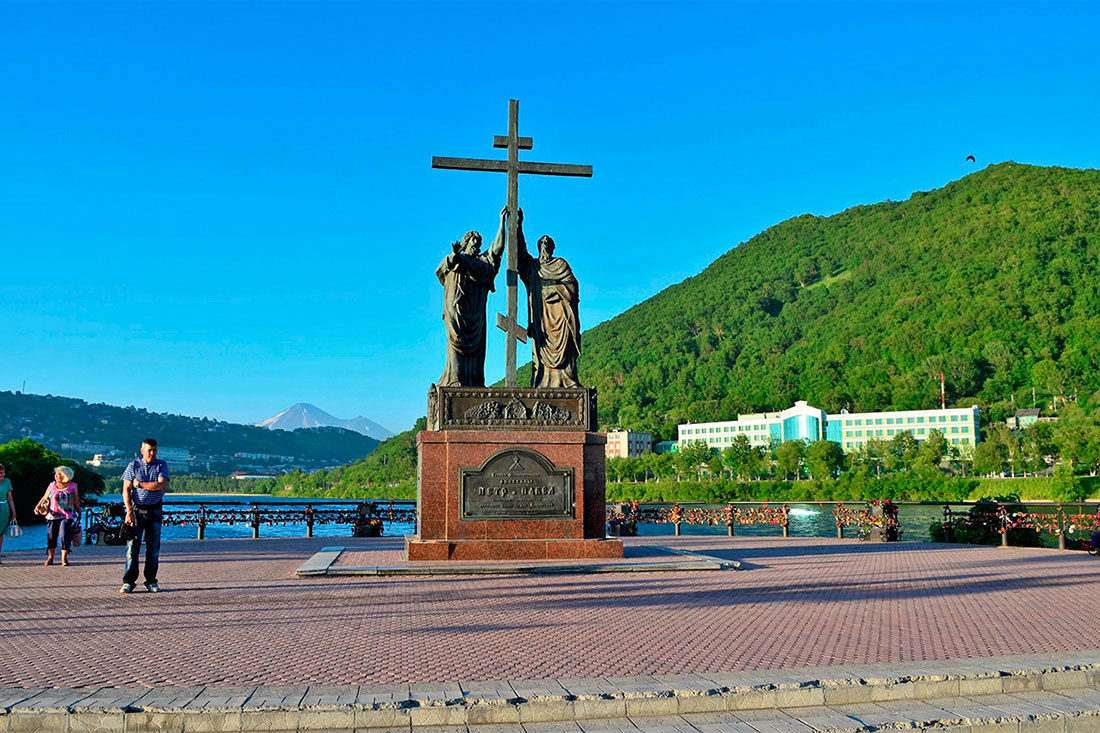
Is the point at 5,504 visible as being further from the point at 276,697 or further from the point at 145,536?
the point at 276,697

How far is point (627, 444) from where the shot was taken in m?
151

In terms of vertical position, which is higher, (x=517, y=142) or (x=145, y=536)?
(x=517, y=142)

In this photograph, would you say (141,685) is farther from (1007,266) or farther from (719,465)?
(1007,266)

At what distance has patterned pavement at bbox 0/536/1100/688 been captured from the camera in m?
6.75

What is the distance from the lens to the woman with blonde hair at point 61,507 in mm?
14789

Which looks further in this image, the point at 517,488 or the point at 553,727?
the point at 517,488

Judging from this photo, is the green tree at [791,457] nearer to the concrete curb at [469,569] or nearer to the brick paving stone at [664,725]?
the concrete curb at [469,569]

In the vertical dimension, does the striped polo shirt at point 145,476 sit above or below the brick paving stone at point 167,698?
above

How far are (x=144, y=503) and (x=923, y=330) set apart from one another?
16757 centimetres

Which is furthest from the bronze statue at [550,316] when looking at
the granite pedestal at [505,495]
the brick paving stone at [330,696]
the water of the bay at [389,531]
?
the water of the bay at [389,531]

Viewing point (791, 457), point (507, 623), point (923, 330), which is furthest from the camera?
point (923, 330)

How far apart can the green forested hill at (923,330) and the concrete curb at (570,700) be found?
146010mm

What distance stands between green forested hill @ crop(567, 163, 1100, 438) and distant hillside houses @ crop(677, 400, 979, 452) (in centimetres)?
1031

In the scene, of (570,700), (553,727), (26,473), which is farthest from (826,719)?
(26,473)
